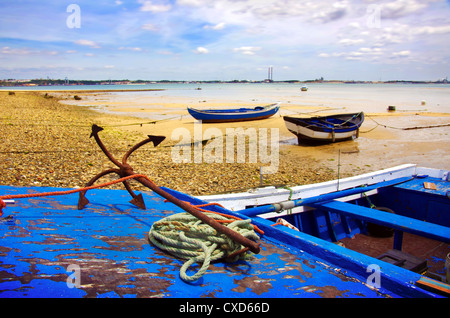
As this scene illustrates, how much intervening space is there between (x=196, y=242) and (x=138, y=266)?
1.44ft

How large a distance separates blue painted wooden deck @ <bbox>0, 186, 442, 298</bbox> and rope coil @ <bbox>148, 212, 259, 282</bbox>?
7 cm

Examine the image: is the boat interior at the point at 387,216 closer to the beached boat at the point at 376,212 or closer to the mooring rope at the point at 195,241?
the beached boat at the point at 376,212

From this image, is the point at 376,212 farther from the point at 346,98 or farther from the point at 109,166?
the point at 346,98

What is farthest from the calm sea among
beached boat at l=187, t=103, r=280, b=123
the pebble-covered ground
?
the pebble-covered ground

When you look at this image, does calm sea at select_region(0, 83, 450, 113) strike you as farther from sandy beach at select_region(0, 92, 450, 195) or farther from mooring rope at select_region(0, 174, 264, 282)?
mooring rope at select_region(0, 174, 264, 282)

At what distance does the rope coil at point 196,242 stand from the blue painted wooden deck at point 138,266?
0.24ft

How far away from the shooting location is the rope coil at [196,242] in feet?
7.00

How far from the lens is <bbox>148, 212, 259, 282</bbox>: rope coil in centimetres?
213

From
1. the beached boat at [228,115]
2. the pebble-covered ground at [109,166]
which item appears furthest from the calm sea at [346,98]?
the pebble-covered ground at [109,166]

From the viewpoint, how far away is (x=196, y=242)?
2162 millimetres

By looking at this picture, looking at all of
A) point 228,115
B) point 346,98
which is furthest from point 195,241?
point 346,98

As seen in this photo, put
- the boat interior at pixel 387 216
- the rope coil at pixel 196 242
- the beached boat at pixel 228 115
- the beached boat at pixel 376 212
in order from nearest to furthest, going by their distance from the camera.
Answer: the rope coil at pixel 196 242 < the beached boat at pixel 376 212 < the boat interior at pixel 387 216 < the beached boat at pixel 228 115

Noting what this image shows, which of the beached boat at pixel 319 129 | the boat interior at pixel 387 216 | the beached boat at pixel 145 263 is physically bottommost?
the boat interior at pixel 387 216

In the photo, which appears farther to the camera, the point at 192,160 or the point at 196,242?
the point at 192,160
